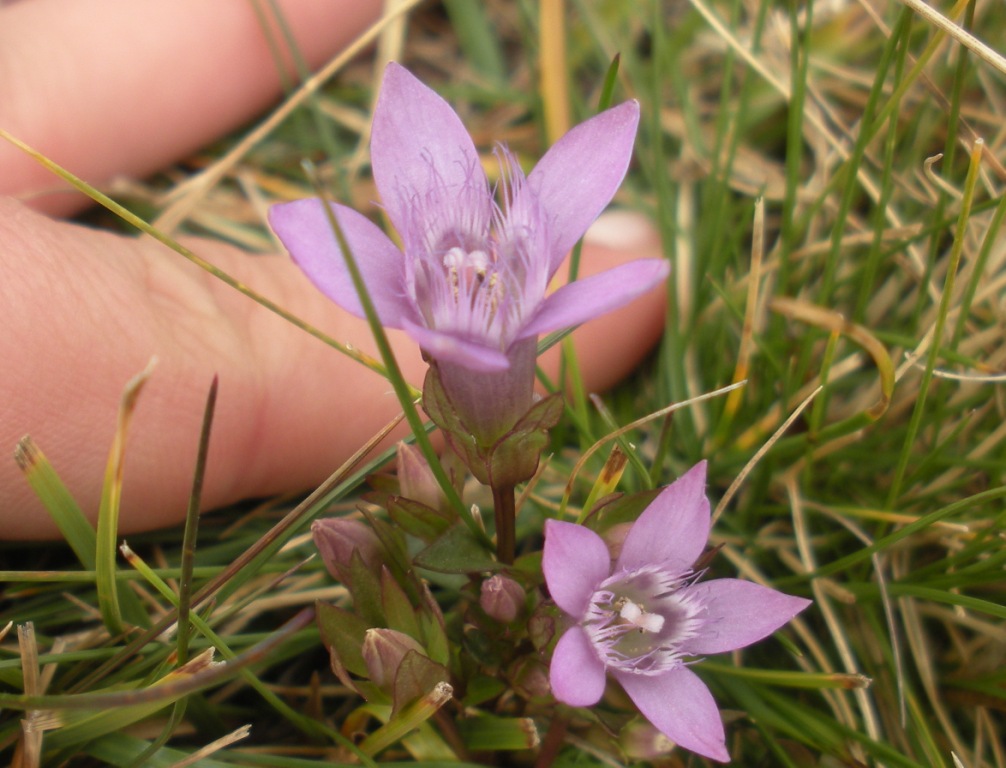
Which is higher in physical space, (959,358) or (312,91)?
(312,91)

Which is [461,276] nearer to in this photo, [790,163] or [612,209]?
[790,163]

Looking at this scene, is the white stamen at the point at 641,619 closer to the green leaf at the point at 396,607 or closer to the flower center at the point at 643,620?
the flower center at the point at 643,620

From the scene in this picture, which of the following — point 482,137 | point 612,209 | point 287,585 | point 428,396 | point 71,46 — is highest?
point 71,46

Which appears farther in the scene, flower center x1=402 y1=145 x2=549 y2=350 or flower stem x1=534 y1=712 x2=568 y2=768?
flower stem x1=534 y1=712 x2=568 y2=768

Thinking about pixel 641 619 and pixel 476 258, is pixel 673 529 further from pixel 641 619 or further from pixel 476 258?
pixel 476 258

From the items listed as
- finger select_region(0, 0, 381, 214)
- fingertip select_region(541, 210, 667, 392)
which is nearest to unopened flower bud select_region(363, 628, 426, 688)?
fingertip select_region(541, 210, 667, 392)

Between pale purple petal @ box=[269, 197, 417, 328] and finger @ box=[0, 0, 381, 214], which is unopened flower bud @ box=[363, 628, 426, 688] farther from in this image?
finger @ box=[0, 0, 381, 214]

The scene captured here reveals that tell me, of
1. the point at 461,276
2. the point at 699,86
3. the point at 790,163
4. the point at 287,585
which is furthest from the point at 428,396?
the point at 699,86
